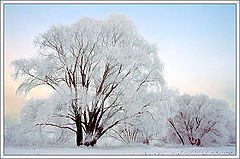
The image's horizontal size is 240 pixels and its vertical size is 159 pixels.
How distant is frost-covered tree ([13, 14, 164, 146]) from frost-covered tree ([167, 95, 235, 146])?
254 inches

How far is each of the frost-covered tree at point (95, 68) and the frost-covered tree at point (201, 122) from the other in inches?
254

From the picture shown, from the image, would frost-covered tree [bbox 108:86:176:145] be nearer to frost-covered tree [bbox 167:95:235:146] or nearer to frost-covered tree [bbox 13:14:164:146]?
frost-covered tree [bbox 13:14:164:146]

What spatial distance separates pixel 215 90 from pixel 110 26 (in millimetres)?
6196

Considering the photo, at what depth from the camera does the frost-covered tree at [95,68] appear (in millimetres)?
10781

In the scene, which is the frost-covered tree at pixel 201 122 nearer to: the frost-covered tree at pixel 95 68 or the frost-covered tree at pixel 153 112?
the frost-covered tree at pixel 153 112

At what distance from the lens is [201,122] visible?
61.7 ft

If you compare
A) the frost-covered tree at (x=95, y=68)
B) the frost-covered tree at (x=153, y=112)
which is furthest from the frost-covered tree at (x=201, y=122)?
the frost-covered tree at (x=95, y=68)

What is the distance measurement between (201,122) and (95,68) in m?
11.2

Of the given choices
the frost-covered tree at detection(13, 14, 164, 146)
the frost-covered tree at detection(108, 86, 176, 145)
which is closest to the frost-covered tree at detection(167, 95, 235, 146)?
the frost-covered tree at detection(108, 86, 176, 145)

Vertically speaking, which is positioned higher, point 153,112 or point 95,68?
point 95,68

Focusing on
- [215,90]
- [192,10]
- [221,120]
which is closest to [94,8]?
[192,10]

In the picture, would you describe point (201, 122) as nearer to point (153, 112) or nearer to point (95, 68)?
point (153, 112)

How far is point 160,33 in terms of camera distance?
37.6 feet

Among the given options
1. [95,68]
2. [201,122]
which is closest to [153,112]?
[95,68]
